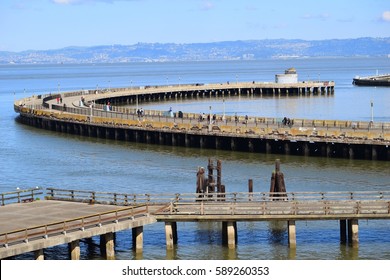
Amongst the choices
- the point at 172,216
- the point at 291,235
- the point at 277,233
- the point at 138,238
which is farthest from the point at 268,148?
the point at 138,238

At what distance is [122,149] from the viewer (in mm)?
74188

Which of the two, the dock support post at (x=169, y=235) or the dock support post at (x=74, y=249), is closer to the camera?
the dock support post at (x=74, y=249)

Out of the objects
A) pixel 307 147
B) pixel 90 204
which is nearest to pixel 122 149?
pixel 307 147

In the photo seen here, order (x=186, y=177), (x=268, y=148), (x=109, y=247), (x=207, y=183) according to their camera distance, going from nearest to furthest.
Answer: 1. (x=109, y=247)
2. (x=207, y=183)
3. (x=186, y=177)
4. (x=268, y=148)

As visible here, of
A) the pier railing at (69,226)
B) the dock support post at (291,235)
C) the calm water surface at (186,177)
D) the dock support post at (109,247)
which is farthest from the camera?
the calm water surface at (186,177)

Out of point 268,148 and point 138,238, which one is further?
point 268,148

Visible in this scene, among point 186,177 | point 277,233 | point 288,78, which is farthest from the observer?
point 288,78

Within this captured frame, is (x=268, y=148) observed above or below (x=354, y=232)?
below

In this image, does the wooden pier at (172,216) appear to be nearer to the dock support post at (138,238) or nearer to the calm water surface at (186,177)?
the dock support post at (138,238)

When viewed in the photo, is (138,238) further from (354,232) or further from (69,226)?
(354,232)

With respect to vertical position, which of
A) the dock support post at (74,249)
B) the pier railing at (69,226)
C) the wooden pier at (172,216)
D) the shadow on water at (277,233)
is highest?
the pier railing at (69,226)

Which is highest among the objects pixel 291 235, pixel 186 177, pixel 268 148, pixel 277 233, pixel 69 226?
pixel 69 226

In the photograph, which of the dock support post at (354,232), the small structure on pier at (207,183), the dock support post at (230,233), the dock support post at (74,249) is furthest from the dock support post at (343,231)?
the dock support post at (74,249)

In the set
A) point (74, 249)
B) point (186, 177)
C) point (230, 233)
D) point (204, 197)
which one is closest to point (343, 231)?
point (230, 233)
